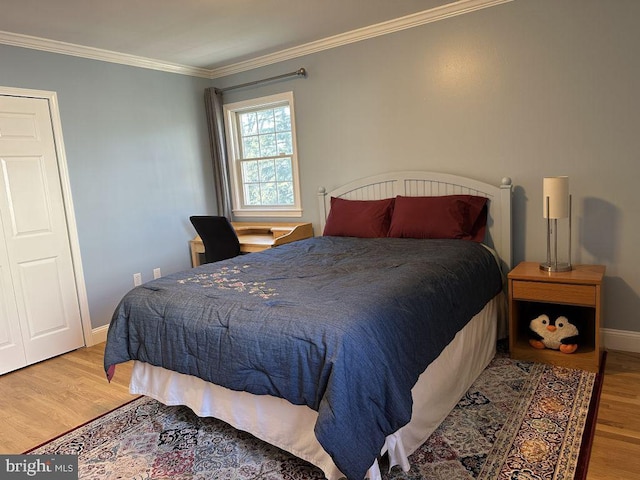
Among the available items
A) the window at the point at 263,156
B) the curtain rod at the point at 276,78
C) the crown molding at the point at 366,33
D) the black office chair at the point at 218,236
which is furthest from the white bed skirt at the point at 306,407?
the curtain rod at the point at 276,78

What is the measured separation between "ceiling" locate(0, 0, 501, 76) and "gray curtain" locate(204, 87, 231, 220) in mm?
669

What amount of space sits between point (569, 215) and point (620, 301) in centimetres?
65

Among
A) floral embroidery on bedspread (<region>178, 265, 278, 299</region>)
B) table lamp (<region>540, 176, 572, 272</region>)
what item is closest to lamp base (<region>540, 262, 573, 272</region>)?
table lamp (<region>540, 176, 572, 272</region>)

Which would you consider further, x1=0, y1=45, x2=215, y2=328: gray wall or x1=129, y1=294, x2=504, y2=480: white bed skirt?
x1=0, y1=45, x2=215, y2=328: gray wall

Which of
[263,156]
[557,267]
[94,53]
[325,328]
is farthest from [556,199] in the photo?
[94,53]

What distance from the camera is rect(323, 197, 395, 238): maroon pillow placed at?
3.52 m

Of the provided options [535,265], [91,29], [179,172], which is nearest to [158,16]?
[91,29]

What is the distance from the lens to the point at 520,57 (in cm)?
306

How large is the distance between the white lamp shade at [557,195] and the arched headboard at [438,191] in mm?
400

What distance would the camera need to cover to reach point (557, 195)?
2.72 metres

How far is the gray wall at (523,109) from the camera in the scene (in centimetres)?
281

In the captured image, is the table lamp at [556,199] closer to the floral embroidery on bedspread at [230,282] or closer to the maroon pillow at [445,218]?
the maroon pillow at [445,218]

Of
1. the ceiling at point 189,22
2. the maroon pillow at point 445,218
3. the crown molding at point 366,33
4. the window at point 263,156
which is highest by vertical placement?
the ceiling at point 189,22

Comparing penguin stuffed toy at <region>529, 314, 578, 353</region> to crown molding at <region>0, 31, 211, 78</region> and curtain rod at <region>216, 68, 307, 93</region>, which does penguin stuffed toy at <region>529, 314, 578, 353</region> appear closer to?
curtain rod at <region>216, 68, 307, 93</region>
